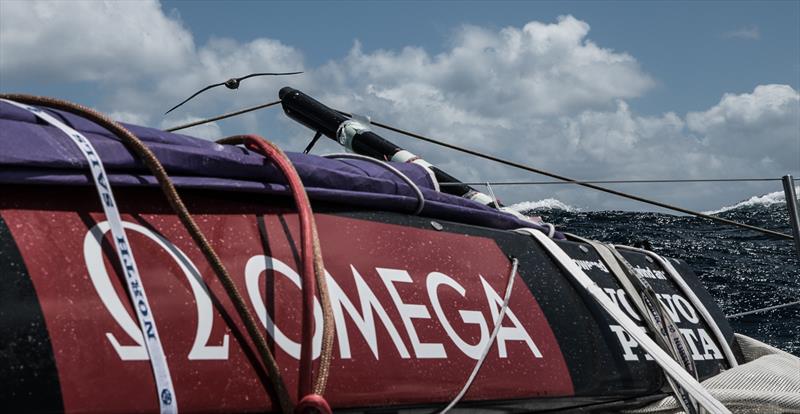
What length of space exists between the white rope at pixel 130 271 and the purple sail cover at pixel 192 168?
0.02 meters

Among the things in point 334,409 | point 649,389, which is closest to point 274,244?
point 334,409

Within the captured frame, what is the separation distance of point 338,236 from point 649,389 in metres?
1.36

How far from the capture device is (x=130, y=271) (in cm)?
183

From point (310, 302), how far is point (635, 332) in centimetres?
124

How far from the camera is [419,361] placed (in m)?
2.31

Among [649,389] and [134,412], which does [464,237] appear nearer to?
[649,389]

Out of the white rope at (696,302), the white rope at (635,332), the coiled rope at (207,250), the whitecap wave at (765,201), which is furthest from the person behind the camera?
the whitecap wave at (765,201)

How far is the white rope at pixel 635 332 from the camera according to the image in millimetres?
2691

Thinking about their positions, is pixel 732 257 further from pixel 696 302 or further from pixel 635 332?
pixel 635 332

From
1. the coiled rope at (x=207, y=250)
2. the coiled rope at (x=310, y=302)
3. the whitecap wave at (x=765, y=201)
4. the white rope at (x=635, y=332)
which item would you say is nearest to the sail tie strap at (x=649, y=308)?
the white rope at (x=635, y=332)

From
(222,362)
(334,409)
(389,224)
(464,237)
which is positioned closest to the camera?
(222,362)

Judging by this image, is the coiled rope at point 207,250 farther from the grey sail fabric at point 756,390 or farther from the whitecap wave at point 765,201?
the whitecap wave at point 765,201

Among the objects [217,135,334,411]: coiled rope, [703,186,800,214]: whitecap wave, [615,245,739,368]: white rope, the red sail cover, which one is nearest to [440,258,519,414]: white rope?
the red sail cover

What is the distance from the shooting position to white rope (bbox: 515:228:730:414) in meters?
2.69
